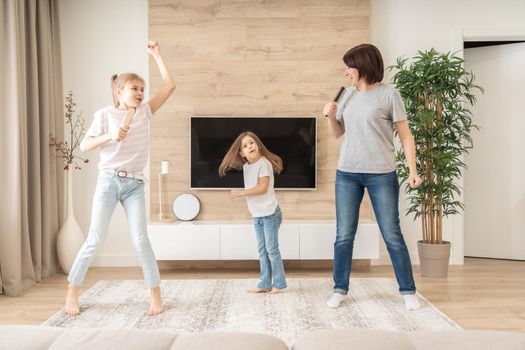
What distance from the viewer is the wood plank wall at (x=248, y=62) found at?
4301 millimetres

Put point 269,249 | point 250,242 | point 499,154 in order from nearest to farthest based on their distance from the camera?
1. point 269,249
2. point 250,242
3. point 499,154

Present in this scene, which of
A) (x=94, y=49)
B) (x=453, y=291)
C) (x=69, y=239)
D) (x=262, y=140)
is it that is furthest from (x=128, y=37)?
(x=453, y=291)

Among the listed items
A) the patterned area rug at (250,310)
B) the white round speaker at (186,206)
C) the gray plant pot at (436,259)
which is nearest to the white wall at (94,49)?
the white round speaker at (186,206)

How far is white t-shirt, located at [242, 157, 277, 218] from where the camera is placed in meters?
3.15

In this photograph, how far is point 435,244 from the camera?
→ 389 centimetres

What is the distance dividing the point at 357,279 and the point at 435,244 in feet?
2.19

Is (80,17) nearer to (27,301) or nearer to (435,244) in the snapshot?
(27,301)

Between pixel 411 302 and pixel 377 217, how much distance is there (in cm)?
51

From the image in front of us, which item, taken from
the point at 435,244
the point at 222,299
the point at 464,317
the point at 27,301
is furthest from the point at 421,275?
the point at 27,301

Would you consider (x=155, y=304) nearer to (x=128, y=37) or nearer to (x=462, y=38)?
(x=128, y=37)

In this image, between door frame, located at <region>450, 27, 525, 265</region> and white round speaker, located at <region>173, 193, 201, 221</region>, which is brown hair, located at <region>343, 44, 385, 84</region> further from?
white round speaker, located at <region>173, 193, 201, 221</region>

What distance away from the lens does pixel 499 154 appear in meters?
4.62

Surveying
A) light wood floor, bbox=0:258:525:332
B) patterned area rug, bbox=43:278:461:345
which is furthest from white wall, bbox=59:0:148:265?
patterned area rug, bbox=43:278:461:345

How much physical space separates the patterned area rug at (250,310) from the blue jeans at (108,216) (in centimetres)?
24
